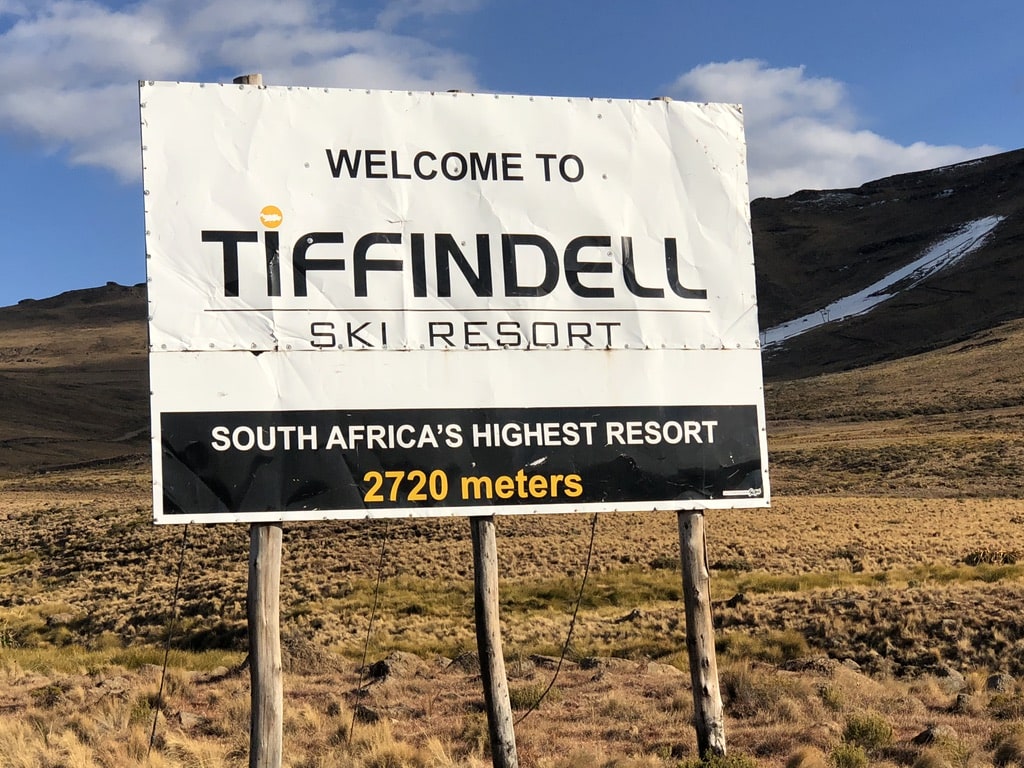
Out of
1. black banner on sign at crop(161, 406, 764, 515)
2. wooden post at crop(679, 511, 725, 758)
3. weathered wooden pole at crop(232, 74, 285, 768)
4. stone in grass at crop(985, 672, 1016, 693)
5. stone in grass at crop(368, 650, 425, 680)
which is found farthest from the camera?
stone in grass at crop(368, 650, 425, 680)

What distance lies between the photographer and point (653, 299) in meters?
6.98

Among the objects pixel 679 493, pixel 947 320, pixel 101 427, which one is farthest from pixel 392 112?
Answer: pixel 947 320

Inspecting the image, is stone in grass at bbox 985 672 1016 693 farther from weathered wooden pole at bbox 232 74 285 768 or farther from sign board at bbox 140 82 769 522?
weathered wooden pole at bbox 232 74 285 768

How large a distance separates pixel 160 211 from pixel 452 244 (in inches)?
75.8

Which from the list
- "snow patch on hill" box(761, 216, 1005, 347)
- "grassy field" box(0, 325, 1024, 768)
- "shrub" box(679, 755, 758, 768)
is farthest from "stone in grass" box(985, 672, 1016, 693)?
"snow patch on hill" box(761, 216, 1005, 347)

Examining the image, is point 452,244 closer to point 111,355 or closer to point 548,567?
point 548,567

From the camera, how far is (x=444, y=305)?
261 inches

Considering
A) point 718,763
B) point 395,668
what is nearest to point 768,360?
point 395,668

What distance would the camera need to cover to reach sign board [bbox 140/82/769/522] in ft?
20.6

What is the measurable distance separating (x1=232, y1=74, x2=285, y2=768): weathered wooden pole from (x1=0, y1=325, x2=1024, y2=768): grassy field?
180 cm

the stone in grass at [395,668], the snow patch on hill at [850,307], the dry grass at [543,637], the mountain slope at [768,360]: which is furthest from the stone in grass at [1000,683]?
the snow patch on hill at [850,307]

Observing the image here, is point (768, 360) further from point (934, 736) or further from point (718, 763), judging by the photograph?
point (718, 763)

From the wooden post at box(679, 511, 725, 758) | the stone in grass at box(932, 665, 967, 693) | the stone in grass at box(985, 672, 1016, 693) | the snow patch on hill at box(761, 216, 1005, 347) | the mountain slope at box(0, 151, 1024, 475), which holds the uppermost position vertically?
the snow patch on hill at box(761, 216, 1005, 347)

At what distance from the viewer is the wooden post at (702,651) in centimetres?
666
